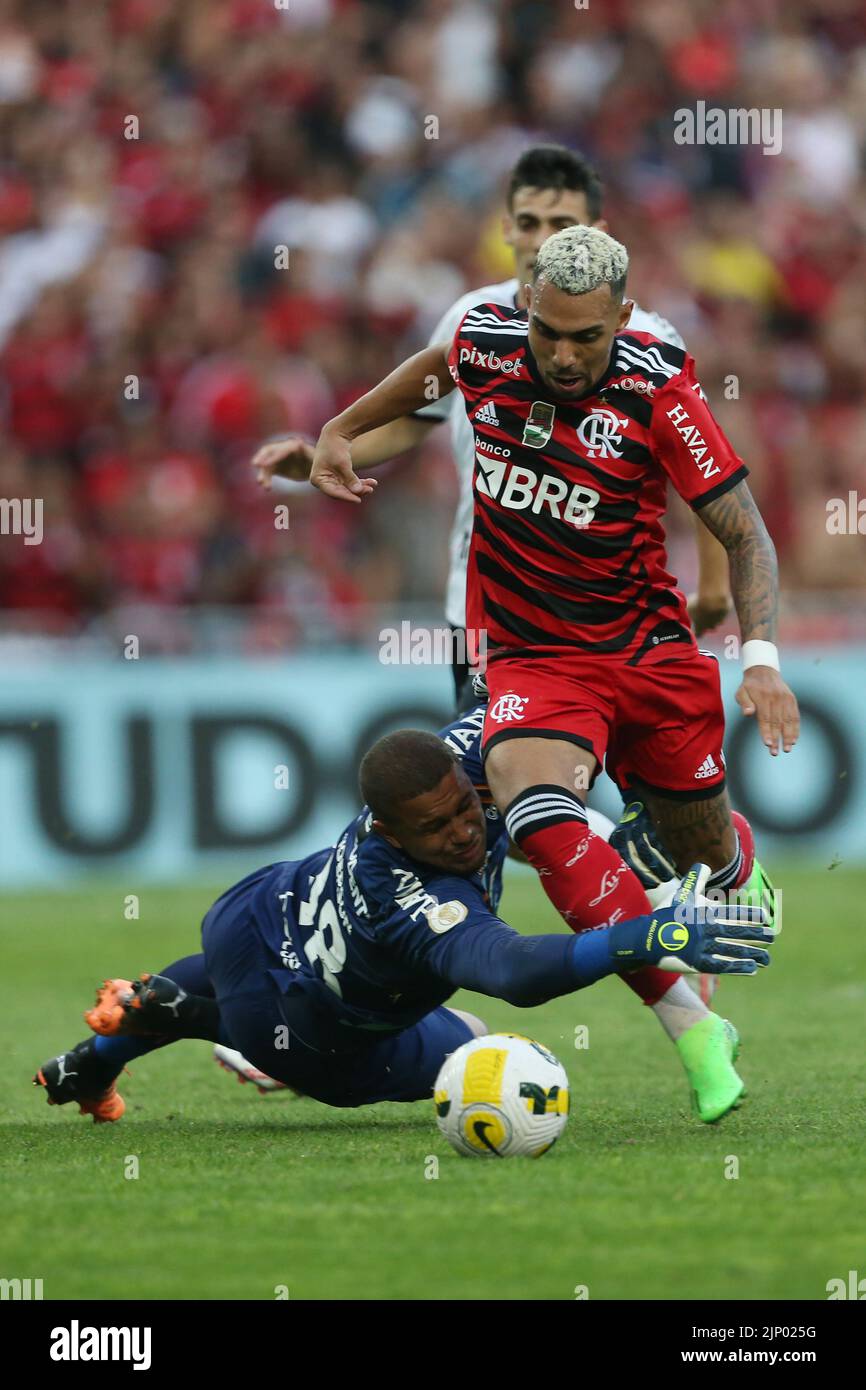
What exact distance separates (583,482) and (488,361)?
1.57ft

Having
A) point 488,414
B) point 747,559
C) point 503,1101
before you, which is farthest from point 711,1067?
point 488,414

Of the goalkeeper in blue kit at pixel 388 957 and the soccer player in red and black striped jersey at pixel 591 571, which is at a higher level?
the soccer player in red and black striped jersey at pixel 591 571

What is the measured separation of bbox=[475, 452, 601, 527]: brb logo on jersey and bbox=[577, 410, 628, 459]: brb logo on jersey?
114mm

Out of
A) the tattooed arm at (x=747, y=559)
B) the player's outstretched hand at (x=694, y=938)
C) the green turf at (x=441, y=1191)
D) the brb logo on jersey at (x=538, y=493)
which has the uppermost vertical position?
the brb logo on jersey at (x=538, y=493)

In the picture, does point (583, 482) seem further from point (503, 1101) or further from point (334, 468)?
point (503, 1101)

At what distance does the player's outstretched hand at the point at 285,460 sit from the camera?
7.42 meters

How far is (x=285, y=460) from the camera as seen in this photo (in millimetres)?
7492

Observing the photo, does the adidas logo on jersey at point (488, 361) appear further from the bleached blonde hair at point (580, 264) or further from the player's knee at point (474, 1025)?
the player's knee at point (474, 1025)

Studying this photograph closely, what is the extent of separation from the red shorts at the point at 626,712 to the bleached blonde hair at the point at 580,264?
111cm

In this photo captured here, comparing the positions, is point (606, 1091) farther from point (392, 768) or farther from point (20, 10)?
point (20, 10)

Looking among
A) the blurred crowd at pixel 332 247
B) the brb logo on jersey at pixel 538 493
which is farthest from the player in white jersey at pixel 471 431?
the blurred crowd at pixel 332 247

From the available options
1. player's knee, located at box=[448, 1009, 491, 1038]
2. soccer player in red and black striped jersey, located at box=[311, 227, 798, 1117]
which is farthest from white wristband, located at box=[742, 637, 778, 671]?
player's knee, located at box=[448, 1009, 491, 1038]

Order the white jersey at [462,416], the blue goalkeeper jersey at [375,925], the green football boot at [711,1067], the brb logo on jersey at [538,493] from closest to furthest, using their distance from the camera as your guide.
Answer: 1. the blue goalkeeper jersey at [375,925]
2. the green football boot at [711,1067]
3. the brb logo on jersey at [538,493]
4. the white jersey at [462,416]

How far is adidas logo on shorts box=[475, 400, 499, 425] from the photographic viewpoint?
6492 mm
